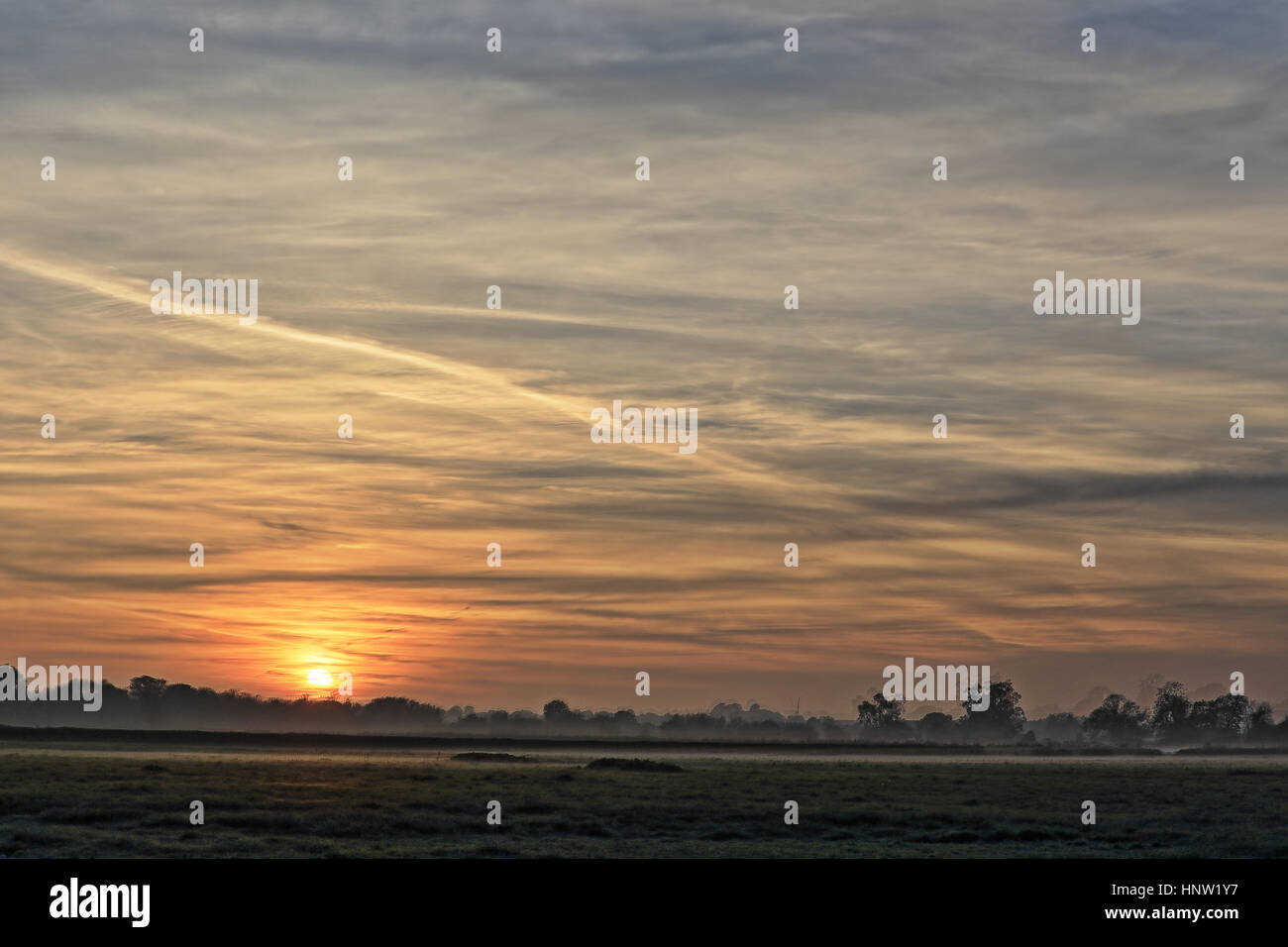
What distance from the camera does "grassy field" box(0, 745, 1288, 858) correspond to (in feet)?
164

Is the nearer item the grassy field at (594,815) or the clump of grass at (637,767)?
the grassy field at (594,815)

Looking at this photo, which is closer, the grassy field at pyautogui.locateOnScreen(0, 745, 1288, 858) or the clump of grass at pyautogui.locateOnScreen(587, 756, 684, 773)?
the grassy field at pyautogui.locateOnScreen(0, 745, 1288, 858)

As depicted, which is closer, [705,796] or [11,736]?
[705,796]

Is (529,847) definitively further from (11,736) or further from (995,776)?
(11,736)

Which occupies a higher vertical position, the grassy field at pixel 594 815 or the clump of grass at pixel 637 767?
the grassy field at pixel 594 815

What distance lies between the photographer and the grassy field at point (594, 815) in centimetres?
5000

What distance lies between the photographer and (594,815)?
63.0 metres

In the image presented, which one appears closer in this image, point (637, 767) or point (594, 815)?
point (594, 815)

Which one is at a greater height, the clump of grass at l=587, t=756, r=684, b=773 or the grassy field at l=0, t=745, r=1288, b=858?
the grassy field at l=0, t=745, r=1288, b=858
